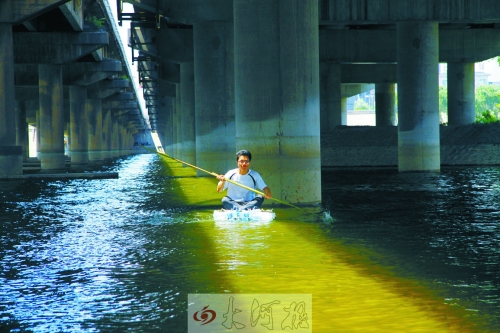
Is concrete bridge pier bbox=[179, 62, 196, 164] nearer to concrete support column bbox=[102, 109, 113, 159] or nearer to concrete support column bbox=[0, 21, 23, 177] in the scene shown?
concrete support column bbox=[0, 21, 23, 177]

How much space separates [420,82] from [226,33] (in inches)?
352

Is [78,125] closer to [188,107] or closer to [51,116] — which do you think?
[51,116]

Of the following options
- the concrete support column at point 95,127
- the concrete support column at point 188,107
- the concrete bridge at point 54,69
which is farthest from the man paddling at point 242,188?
the concrete support column at point 95,127

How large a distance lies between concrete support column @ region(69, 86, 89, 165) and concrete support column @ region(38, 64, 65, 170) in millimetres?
14336

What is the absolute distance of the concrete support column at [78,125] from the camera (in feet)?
218

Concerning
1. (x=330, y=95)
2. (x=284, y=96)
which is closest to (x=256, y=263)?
(x=284, y=96)

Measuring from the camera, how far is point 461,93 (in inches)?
2238

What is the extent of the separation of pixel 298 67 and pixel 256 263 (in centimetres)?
885

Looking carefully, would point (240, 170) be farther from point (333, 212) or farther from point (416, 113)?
point (416, 113)

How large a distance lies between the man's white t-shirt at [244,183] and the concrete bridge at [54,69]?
20.1m

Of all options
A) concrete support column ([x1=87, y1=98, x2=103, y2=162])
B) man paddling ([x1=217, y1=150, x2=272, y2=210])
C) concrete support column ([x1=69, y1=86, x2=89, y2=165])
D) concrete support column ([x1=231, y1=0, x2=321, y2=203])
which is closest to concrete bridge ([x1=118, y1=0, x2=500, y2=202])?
concrete support column ([x1=231, y1=0, x2=321, y2=203])

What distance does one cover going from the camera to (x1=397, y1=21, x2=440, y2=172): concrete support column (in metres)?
36.7

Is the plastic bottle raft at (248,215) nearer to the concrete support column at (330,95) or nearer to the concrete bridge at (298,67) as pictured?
the concrete bridge at (298,67)

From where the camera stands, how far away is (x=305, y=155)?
19.4 metres
